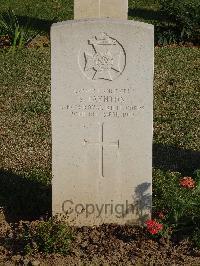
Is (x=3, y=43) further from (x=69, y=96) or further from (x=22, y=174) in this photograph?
(x=69, y=96)

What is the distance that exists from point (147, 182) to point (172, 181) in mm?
755

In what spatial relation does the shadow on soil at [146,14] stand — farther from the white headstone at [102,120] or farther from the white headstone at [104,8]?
the white headstone at [102,120]

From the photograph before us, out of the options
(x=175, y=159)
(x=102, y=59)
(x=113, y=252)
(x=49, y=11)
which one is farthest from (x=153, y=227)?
(x=49, y=11)

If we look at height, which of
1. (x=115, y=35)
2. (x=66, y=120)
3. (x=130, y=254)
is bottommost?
(x=130, y=254)

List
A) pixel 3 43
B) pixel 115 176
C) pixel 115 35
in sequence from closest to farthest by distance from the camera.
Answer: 1. pixel 115 35
2. pixel 115 176
3. pixel 3 43

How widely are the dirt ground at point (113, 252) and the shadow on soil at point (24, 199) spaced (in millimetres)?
524

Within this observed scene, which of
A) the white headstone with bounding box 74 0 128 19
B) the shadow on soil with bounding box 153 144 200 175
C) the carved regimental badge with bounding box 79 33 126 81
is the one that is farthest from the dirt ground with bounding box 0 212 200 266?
the white headstone with bounding box 74 0 128 19

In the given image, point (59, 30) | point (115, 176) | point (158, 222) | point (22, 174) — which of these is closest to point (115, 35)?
point (59, 30)

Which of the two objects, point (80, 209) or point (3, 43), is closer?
point (80, 209)

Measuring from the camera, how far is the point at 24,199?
20.5ft

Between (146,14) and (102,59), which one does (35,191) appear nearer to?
(102,59)

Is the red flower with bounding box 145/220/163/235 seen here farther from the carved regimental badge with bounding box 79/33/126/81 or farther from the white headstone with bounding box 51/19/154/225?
the carved regimental badge with bounding box 79/33/126/81

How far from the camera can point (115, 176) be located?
18.1 feet

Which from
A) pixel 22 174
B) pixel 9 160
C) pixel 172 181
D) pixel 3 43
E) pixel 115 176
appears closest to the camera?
pixel 115 176
